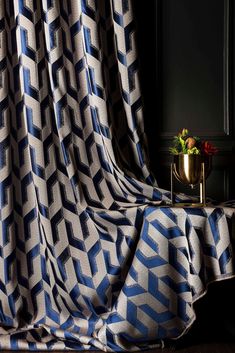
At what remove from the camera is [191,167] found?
274 cm

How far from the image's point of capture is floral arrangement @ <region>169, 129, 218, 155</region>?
276cm

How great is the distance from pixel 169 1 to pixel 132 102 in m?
0.54

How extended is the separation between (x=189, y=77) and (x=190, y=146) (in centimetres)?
48

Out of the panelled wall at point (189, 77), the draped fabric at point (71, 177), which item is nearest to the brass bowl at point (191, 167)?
the draped fabric at point (71, 177)

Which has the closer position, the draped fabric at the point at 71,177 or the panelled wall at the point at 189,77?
the draped fabric at the point at 71,177

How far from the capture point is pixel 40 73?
288 cm

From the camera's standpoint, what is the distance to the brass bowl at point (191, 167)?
2.74m

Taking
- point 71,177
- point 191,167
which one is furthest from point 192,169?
point 71,177

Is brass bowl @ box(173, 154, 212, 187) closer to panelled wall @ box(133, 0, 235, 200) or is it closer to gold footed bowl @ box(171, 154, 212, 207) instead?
gold footed bowl @ box(171, 154, 212, 207)

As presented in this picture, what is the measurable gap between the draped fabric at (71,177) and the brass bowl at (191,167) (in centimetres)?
15

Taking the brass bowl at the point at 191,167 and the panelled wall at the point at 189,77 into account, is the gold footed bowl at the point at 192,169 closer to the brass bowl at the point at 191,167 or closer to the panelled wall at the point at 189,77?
the brass bowl at the point at 191,167

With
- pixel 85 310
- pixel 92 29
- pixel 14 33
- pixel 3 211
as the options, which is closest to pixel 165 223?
pixel 85 310

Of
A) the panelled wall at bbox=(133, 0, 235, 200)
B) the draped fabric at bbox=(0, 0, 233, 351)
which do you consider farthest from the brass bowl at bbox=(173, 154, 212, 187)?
the panelled wall at bbox=(133, 0, 235, 200)

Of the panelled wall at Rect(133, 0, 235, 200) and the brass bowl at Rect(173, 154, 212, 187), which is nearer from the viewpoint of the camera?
the brass bowl at Rect(173, 154, 212, 187)
